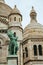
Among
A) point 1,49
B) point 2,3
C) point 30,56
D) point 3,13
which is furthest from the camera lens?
point 2,3

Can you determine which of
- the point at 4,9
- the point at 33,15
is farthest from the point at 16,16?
the point at 33,15

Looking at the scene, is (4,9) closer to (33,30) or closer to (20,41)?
(33,30)

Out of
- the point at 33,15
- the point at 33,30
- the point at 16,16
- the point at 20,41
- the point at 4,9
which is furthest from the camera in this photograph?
the point at 33,15

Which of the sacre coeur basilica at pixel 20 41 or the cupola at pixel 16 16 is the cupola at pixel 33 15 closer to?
the sacre coeur basilica at pixel 20 41

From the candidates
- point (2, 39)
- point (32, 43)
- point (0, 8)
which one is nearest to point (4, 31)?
point (2, 39)

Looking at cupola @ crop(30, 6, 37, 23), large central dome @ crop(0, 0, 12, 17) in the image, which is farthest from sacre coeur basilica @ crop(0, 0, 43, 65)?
cupola @ crop(30, 6, 37, 23)

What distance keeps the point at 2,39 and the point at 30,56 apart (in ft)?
12.2

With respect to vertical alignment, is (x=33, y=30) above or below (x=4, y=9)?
below

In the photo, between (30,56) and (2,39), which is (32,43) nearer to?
(30,56)

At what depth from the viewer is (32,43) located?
33906mm

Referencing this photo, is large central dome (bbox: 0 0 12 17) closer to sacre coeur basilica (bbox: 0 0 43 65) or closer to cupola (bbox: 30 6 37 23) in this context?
sacre coeur basilica (bbox: 0 0 43 65)

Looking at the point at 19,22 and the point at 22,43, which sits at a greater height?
the point at 19,22

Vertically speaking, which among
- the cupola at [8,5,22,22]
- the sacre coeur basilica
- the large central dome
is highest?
the large central dome

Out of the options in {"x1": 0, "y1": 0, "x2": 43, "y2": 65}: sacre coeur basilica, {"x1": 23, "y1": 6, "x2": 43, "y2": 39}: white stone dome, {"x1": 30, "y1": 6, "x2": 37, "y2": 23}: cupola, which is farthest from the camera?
{"x1": 30, "y1": 6, "x2": 37, "y2": 23}: cupola
